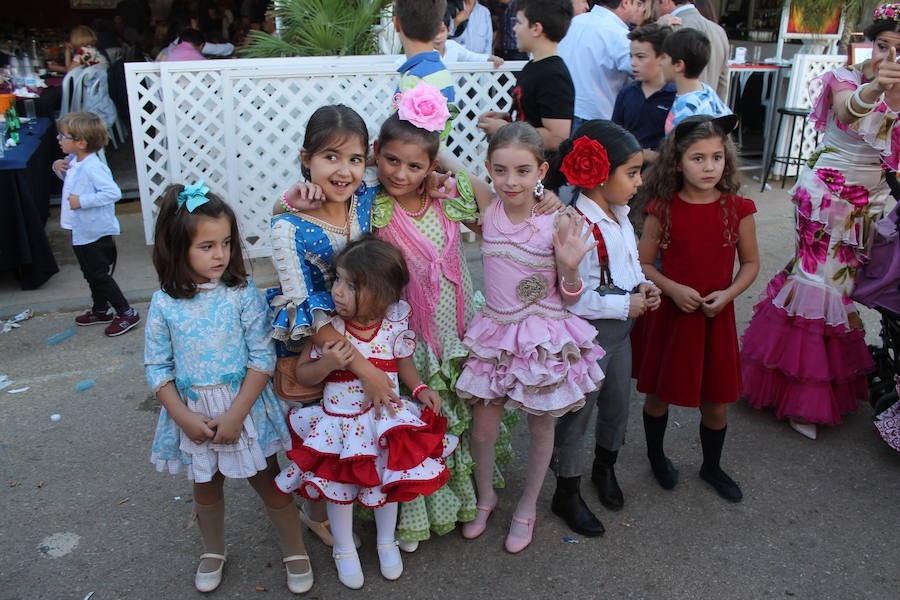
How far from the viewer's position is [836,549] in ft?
8.52

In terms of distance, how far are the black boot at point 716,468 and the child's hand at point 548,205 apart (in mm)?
1202

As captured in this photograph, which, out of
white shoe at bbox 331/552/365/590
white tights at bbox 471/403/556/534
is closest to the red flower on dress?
white tights at bbox 471/403/556/534

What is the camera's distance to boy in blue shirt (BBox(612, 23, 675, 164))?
151 inches

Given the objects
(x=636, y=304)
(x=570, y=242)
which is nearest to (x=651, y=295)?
(x=636, y=304)

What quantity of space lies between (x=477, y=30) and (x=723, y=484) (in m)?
6.40

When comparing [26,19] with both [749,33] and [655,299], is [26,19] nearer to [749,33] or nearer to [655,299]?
[749,33]

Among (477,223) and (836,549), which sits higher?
(477,223)

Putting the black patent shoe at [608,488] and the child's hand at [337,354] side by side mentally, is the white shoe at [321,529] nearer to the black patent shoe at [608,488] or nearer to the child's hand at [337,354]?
the child's hand at [337,354]

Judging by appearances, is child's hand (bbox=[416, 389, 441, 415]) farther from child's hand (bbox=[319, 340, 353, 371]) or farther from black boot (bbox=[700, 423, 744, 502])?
black boot (bbox=[700, 423, 744, 502])

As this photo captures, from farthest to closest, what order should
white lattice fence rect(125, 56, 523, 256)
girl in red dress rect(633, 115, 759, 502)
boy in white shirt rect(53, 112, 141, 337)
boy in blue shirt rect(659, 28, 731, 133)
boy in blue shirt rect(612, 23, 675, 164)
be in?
white lattice fence rect(125, 56, 523, 256), boy in white shirt rect(53, 112, 141, 337), boy in blue shirt rect(612, 23, 675, 164), boy in blue shirt rect(659, 28, 731, 133), girl in red dress rect(633, 115, 759, 502)

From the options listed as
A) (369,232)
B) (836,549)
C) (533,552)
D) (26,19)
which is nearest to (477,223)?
(369,232)

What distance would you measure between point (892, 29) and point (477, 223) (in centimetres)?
204

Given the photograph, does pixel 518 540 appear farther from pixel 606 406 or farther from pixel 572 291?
pixel 572 291

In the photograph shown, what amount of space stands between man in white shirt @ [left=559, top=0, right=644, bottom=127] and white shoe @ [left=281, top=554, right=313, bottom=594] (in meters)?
3.32
